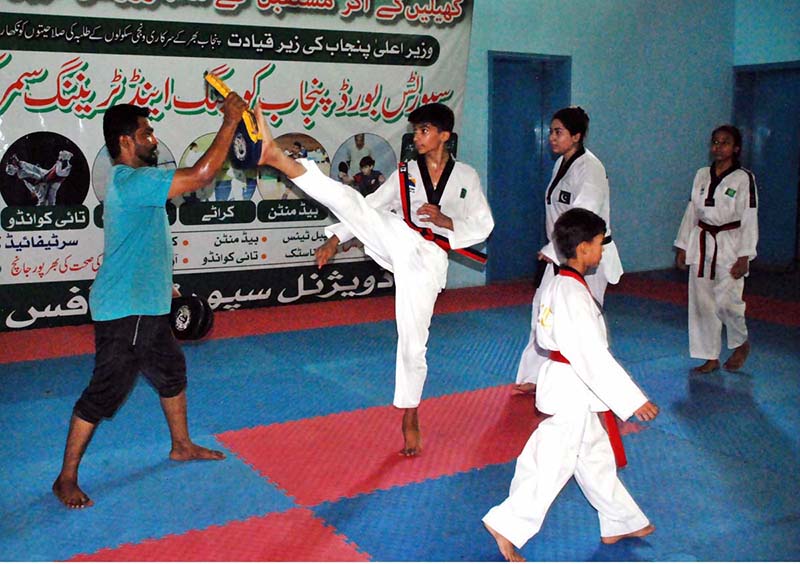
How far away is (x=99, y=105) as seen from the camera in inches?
273

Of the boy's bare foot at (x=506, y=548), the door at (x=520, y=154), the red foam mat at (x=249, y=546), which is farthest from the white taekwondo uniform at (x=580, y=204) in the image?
the door at (x=520, y=154)

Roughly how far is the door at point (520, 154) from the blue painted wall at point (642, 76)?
0.11m

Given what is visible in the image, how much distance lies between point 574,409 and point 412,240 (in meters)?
1.15

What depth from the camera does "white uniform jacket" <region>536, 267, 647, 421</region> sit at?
2.84 metres

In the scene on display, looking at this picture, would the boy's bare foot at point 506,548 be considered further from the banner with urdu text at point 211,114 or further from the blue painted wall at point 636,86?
the blue painted wall at point 636,86

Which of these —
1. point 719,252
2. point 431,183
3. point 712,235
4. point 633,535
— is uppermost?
point 431,183

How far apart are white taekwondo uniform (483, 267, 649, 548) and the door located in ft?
19.6

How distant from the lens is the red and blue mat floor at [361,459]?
10.2 ft

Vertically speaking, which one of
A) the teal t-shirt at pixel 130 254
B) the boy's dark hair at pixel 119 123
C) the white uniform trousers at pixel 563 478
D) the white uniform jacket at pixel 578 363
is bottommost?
the white uniform trousers at pixel 563 478

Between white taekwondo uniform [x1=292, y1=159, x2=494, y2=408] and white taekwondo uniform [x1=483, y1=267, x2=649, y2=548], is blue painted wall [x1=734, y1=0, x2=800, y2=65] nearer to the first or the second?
white taekwondo uniform [x1=292, y1=159, x2=494, y2=408]

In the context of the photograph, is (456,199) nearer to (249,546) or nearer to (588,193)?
(588,193)

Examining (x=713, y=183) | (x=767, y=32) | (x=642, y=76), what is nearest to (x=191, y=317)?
(x=713, y=183)

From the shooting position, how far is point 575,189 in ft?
15.8

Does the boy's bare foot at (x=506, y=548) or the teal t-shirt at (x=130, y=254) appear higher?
the teal t-shirt at (x=130, y=254)
